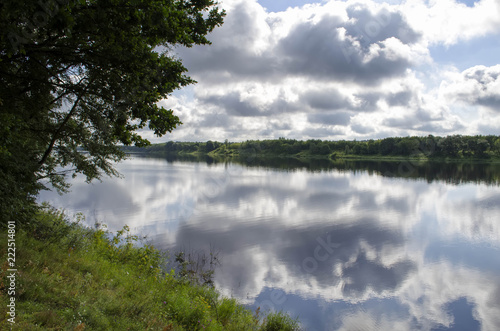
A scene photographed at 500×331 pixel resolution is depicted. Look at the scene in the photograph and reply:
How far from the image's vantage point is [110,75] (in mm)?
6922

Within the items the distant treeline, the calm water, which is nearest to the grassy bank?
the calm water

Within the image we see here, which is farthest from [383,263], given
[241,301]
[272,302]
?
[241,301]

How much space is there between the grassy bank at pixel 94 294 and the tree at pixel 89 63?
1650 millimetres

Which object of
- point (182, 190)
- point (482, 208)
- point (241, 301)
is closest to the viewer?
point (241, 301)

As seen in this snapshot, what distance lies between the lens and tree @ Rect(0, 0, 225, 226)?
5160 millimetres

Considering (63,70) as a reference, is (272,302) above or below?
below

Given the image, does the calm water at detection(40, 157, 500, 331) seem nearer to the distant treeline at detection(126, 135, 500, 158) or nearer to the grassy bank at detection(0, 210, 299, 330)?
the grassy bank at detection(0, 210, 299, 330)

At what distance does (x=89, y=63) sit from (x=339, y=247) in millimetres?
19124

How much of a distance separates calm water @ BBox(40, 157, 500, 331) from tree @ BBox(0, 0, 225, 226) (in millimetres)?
9497

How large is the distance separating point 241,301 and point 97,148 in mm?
8583

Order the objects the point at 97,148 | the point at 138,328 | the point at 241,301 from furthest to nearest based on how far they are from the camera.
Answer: the point at 241,301 → the point at 97,148 → the point at 138,328

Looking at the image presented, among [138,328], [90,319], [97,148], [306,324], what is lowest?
[306,324]

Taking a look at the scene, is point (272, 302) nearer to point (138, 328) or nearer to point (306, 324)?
point (306, 324)

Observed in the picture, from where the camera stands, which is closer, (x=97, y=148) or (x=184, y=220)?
(x=97, y=148)
